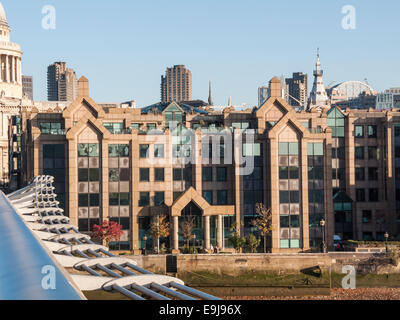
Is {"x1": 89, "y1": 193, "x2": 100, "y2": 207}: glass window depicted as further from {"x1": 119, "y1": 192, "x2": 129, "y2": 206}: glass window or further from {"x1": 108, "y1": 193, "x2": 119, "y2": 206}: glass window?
{"x1": 119, "y1": 192, "x2": 129, "y2": 206}: glass window

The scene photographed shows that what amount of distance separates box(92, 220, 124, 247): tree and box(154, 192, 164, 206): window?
4996mm

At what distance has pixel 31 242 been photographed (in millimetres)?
18328

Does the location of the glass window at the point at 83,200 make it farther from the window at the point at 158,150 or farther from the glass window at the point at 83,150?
the window at the point at 158,150

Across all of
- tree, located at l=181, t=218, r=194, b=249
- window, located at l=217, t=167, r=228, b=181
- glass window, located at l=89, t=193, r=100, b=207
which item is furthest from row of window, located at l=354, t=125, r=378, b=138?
glass window, located at l=89, t=193, r=100, b=207

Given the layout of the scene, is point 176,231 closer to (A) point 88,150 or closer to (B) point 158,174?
(B) point 158,174

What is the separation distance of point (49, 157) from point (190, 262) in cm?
1612

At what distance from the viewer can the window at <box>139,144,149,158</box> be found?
249 feet

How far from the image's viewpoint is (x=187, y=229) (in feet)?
243

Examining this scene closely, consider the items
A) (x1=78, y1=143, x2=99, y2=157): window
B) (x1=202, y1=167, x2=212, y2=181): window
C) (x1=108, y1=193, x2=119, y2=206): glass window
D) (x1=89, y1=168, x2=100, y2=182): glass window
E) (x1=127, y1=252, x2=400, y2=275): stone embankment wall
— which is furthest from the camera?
(x1=202, y1=167, x2=212, y2=181): window

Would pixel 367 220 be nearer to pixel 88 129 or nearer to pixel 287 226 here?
pixel 287 226

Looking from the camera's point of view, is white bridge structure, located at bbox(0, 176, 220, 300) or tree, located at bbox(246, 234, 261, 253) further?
tree, located at bbox(246, 234, 261, 253)

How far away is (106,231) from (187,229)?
710 cm

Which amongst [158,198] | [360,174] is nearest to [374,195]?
[360,174]
